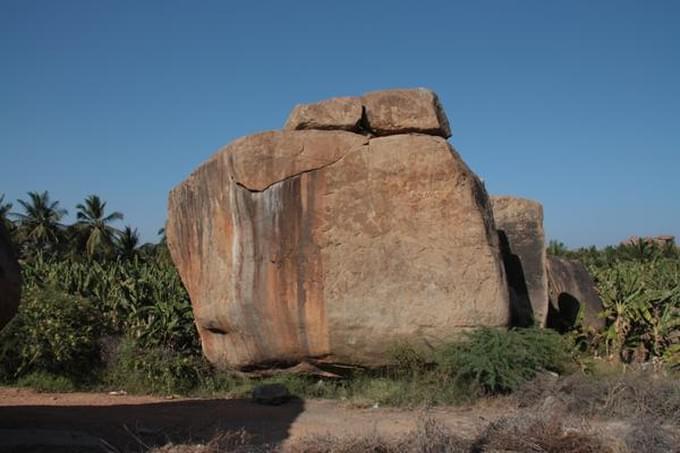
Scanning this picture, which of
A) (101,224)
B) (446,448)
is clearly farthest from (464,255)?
(101,224)

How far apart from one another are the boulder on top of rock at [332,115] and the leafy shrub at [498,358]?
11.3ft

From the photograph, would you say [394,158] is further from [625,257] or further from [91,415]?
[625,257]

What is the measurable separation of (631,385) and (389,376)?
3050 millimetres

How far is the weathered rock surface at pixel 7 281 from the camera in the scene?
484 cm

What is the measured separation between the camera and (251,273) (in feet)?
32.1

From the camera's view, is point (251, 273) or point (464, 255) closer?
point (464, 255)

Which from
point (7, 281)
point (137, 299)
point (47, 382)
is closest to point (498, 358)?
point (7, 281)

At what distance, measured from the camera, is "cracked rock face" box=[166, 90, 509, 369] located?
355 inches

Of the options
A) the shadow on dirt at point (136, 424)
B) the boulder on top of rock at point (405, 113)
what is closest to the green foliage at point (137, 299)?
the shadow on dirt at point (136, 424)

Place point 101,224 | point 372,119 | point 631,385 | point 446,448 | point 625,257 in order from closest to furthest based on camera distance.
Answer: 1. point 446,448
2. point 631,385
3. point 372,119
4. point 625,257
5. point 101,224

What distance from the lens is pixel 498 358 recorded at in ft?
27.6

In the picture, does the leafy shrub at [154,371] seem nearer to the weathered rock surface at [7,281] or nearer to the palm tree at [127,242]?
the weathered rock surface at [7,281]

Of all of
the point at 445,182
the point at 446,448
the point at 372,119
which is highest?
the point at 372,119

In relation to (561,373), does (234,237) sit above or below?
above
